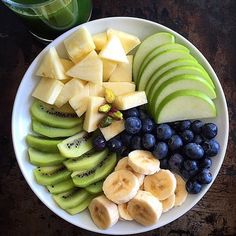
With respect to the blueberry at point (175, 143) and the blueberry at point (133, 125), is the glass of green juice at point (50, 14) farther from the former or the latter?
the blueberry at point (175, 143)

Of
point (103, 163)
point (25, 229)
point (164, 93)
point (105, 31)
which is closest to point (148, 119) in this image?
point (164, 93)

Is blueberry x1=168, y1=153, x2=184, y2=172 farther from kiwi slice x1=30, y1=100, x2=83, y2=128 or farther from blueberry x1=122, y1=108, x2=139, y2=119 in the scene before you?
kiwi slice x1=30, y1=100, x2=83, y2=128

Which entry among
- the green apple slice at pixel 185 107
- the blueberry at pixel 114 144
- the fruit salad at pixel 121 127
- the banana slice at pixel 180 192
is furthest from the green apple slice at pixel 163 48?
the banana slice at pixel 180 192

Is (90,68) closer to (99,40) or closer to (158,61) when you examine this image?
(99,40)

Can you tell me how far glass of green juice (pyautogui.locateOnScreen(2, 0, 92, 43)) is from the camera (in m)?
1.24

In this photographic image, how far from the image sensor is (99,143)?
129 centimetres

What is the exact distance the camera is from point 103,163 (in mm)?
1348

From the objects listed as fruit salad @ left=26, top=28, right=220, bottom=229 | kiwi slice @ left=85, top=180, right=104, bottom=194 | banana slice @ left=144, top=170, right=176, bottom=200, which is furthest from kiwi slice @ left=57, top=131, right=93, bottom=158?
banana slice @ left=144, top=170, right=176, bottom=200

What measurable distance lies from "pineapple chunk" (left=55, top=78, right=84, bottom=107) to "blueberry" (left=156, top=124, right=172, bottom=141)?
25 cm

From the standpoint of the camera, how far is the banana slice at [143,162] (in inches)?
49.6

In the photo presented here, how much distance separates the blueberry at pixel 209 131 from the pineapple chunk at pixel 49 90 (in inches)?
17.0

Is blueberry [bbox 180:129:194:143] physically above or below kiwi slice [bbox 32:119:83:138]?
below

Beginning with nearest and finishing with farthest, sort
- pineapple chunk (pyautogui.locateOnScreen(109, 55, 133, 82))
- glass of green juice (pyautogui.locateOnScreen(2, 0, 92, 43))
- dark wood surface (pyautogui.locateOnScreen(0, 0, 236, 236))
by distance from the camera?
1. glass of green juice (pyautogui.locateOnScreen(2, 0, 92, 43))
2. pineapple chunk (pyautogui.locateOnScreen(109, 55, 133, 82))
3. dark wood surface (pyautogui.locateOnScreen(0, 0, 236, 236))

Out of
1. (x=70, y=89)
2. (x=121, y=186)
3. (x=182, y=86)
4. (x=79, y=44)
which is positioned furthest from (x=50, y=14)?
(x=121, y=186)
